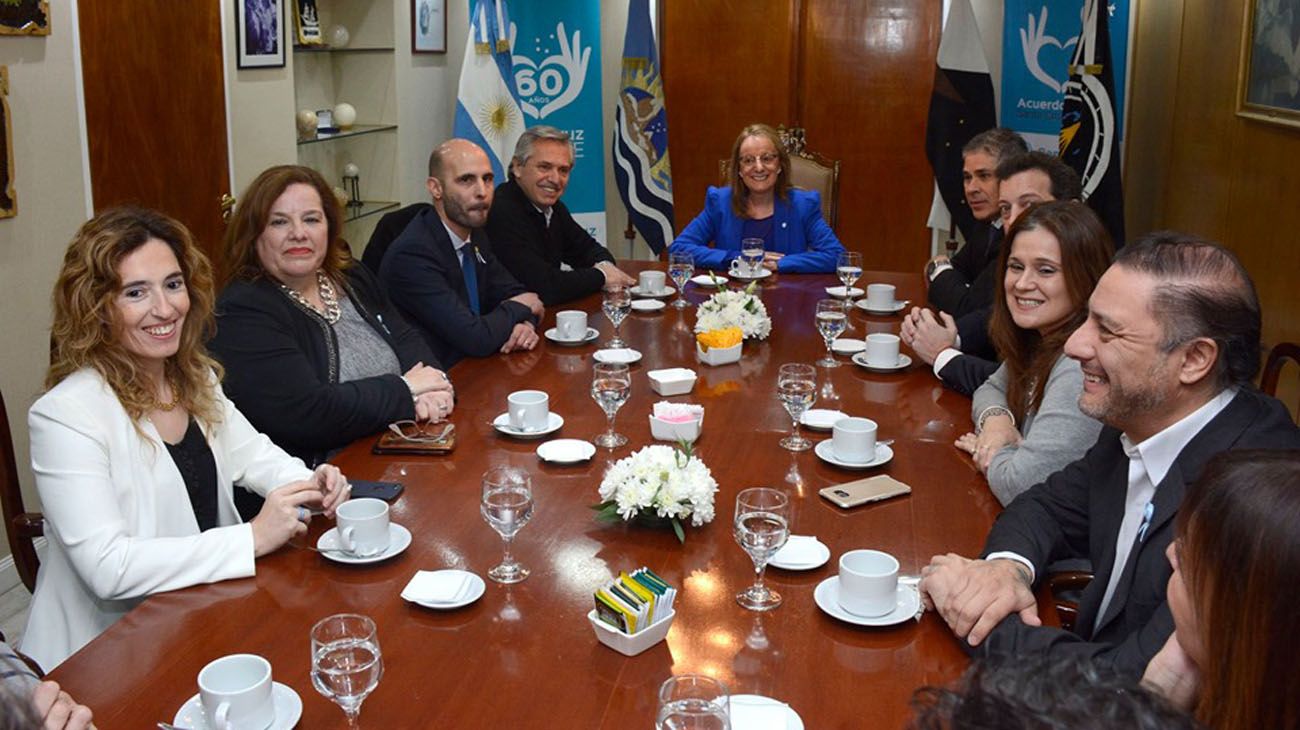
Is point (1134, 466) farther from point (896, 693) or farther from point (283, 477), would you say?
point (283, 477)

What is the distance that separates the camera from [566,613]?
5.87ft

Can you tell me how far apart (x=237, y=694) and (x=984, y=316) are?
261 centimetres

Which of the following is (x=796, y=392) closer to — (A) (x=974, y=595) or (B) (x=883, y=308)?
(A) (x=974, y=595)

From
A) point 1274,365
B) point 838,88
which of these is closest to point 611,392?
point 1274,365

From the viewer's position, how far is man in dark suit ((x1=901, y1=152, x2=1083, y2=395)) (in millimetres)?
3164

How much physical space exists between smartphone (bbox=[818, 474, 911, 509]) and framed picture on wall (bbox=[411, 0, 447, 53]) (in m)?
4.76

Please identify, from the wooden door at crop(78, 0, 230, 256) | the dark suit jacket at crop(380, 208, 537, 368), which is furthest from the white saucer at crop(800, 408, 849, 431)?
the wooden door at crop(78, 0, 230, 256)

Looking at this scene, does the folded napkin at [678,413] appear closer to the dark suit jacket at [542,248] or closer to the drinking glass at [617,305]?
the drinking glass at [617,305]

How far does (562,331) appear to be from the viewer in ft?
11.6

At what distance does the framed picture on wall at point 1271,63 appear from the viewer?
13.5 feet

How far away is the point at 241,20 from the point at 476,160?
149cm

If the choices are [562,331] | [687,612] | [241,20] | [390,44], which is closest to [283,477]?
[687,612]

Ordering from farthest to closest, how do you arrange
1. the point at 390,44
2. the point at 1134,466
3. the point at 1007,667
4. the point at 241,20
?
the point at 390,44 < the point at 241,20 < the point at 1134,466 < the point at 1007,667

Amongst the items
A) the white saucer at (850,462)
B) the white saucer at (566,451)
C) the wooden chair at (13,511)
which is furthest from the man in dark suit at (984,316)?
the wooden chair at (13,511)
